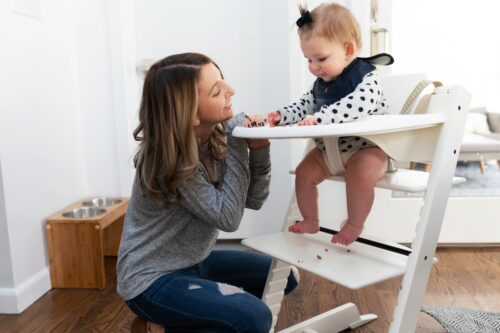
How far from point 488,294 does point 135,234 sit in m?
1.18

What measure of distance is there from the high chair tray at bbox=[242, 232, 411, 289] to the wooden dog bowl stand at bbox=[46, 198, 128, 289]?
0.80 m

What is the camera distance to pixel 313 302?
1531mm

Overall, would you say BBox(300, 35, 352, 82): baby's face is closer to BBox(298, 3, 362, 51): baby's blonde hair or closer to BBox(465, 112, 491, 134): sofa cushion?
BBox(298, 3, 362, 51): baby's blonde hair

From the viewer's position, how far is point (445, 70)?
186cm

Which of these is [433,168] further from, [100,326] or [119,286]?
[100,326]

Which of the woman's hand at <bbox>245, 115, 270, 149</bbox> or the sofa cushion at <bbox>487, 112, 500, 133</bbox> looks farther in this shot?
the sofa cushion at <bbox>487, 112, 500, 133</bbox>

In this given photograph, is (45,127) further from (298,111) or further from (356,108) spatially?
(356,108)

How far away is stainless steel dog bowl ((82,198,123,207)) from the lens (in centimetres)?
195

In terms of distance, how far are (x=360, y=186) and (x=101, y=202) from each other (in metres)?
1.32

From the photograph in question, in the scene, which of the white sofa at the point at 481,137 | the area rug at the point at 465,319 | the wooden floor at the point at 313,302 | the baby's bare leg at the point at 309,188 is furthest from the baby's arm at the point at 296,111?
the white sofa at the point at 481,137

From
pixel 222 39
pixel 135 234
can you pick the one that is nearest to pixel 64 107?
pixel 222 39

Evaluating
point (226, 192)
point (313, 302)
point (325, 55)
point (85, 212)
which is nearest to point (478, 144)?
point (313, 302)

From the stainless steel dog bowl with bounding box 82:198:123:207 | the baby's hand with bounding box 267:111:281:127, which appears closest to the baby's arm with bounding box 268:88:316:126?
the baby's hand with bounding box 267:111:281:127

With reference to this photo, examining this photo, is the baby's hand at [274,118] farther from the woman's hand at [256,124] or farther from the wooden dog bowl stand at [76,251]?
the wooden dog bowl stand at [76,251]
